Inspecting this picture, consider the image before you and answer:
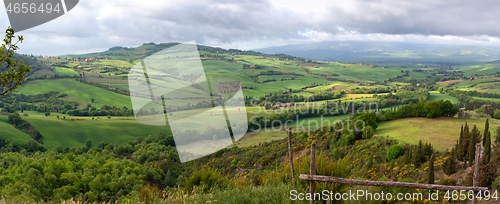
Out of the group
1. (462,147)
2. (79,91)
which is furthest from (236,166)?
(79,91)

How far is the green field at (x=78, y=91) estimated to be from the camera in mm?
82969

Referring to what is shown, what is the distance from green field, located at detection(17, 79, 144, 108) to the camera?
8297 cm

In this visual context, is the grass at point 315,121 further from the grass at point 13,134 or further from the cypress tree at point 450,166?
the grass at point 13,134

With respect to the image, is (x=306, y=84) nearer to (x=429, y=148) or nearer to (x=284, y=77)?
(x=284, y=77)

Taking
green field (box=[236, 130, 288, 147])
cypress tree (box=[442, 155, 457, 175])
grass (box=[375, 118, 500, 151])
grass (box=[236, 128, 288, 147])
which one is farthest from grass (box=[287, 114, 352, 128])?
cypress tree (box=[442, 155, 457, 175])

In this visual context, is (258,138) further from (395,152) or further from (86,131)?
(86,131)

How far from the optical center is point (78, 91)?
91312 mm

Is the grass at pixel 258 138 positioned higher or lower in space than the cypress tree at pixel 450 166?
lower

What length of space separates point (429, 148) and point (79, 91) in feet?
346

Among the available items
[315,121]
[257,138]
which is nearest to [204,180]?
[257,138]

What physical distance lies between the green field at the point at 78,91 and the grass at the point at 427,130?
242 ft

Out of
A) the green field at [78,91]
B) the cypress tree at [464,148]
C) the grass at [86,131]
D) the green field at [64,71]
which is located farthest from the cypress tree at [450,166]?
the green field at [64,71]

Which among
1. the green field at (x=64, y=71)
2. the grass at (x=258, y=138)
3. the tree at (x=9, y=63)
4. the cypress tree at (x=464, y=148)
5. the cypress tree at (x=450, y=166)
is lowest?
the grass at (x=258, y=138)

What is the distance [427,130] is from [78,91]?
10463 centimetres
